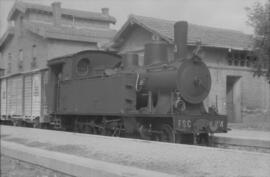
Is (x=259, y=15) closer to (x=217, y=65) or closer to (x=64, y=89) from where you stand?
(x=217, y=65)

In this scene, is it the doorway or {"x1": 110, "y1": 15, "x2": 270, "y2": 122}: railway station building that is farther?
the doorway

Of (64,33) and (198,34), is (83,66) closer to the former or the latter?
(198,34)

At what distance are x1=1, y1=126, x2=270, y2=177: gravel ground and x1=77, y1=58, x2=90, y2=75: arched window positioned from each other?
452cm

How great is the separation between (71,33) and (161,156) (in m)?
26.9

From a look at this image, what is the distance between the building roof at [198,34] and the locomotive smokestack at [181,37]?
7.48 metres

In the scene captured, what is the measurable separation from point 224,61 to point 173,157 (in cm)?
1544

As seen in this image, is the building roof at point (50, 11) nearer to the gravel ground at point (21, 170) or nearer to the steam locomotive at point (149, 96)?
the steam locomotive at point (149, 96)

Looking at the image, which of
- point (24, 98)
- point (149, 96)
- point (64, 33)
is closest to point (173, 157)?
point (149, 96)

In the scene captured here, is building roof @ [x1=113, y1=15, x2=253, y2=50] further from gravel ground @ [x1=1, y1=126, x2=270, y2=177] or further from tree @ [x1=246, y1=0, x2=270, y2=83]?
gravel ground @ [x1=1, y1=126, x2=270, y2=177]

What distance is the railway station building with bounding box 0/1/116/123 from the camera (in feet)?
72.9

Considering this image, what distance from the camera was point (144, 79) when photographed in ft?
40.3

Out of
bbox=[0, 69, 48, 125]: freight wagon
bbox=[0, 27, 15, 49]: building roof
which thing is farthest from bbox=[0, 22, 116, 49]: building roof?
bbox=[0, 69, 48, 125]: freight wagon

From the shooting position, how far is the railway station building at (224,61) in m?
21.4

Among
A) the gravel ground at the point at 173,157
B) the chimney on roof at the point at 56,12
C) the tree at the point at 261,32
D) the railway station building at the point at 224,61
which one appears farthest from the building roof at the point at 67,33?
the gravel ground at the point at 173,157
